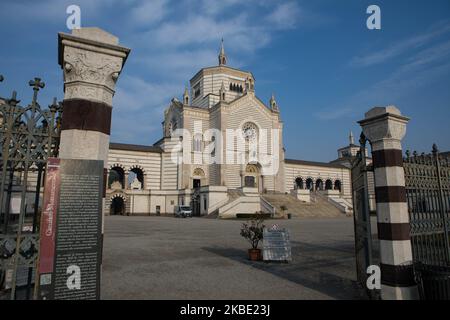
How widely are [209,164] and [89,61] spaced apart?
41.1m

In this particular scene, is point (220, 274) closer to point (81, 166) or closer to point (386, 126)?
point (81, 166)

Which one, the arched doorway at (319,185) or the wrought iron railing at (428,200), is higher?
the arched doorway at (319,185)

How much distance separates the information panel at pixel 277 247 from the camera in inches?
384

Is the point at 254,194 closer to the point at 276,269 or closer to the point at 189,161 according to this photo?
the point at 189,161

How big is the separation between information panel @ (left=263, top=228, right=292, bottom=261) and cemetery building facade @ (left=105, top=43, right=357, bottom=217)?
1113 inches

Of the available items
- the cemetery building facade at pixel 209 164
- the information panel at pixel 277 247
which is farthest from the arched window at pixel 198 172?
the information panel at pixel 277 247

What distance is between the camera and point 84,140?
4.62 m

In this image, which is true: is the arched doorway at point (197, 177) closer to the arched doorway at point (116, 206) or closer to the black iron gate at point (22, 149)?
the arched doorway at point (116, 206)

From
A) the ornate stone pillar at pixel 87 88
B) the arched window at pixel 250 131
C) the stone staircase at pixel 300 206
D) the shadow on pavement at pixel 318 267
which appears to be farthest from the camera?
the arched window at pixel 250 131

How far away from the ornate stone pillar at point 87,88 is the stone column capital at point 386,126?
16.4 feet

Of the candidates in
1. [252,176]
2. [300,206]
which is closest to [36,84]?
[300,206]

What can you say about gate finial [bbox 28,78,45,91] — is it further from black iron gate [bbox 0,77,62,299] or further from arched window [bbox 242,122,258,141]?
arched window [bbox 242,122,258,141]
